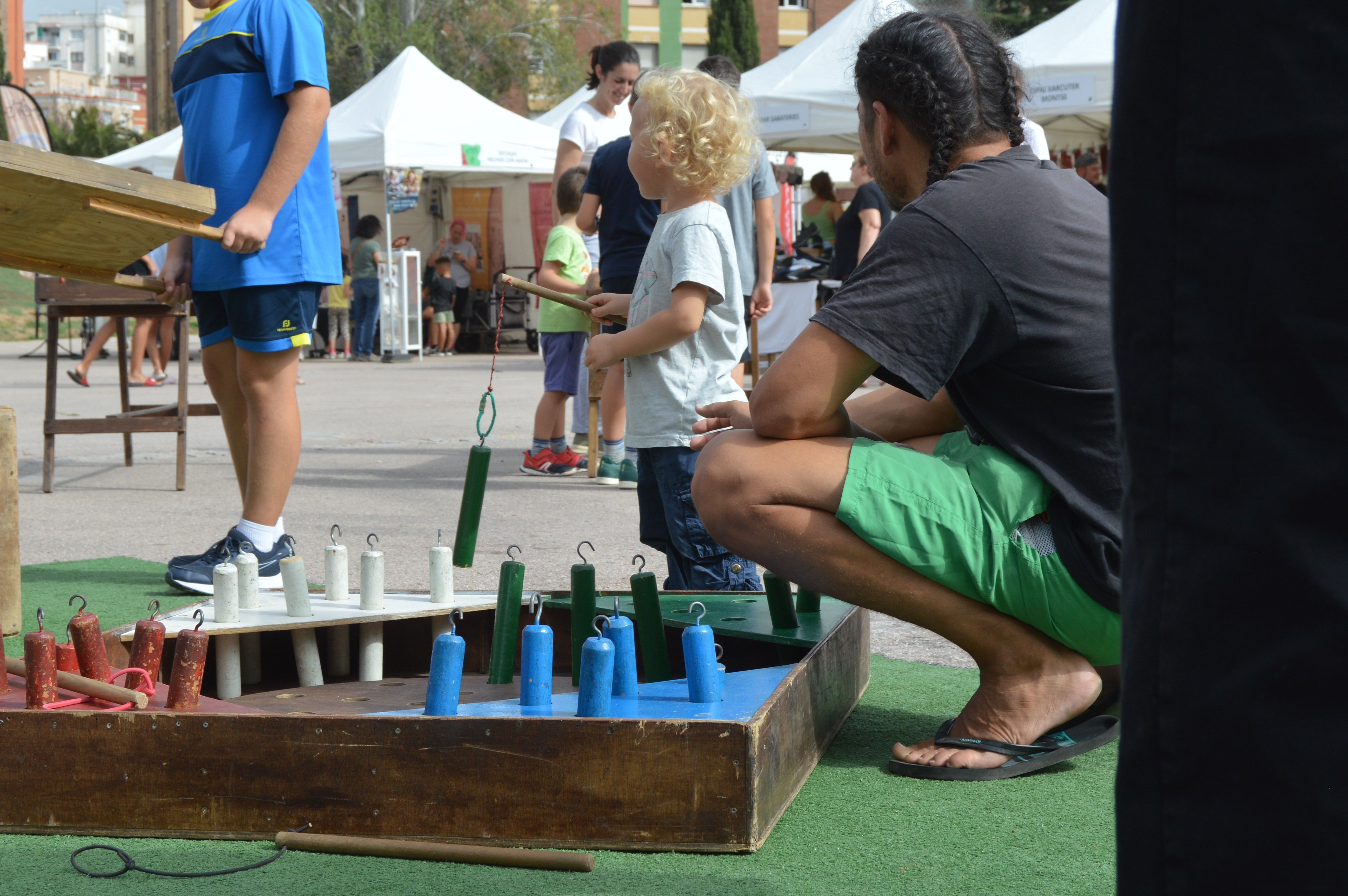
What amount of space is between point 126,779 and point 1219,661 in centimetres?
173

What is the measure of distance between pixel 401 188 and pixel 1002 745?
13.8 m

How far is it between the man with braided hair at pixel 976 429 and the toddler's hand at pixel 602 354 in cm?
82

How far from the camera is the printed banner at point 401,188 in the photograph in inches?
591

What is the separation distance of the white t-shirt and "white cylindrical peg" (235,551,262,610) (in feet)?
11.2

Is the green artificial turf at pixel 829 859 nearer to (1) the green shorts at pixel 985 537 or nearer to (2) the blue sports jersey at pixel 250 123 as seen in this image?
(1) the green shorts at pixel 985 537

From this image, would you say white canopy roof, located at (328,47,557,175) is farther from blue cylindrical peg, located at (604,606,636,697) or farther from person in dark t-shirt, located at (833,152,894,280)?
blue cylindrical peg, located at (604,606,636,697)

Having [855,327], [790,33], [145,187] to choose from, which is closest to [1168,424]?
[855,327]

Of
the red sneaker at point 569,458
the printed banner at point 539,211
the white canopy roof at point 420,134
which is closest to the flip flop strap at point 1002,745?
the red sneaker at point 569,458

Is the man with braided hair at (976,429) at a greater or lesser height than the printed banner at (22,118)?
lesser

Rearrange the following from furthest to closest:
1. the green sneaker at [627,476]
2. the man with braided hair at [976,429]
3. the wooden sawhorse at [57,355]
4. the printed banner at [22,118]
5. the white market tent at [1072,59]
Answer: the white market tent at [1072,59] → the printed banner at [22,118] → the green sneaker at [627,476] → the wooden sawhorse at [57,355] → the man with braided hair at [976,429]

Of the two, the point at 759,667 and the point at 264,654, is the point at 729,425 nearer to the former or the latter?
the point at 759,667

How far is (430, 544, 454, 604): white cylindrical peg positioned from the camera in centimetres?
278

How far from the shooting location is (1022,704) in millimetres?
2234

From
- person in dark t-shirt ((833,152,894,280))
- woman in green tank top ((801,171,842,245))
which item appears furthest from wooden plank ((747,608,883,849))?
woman in green tank top ((801,171,842,245))
